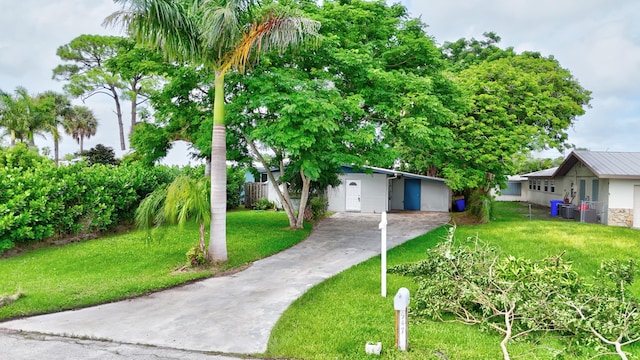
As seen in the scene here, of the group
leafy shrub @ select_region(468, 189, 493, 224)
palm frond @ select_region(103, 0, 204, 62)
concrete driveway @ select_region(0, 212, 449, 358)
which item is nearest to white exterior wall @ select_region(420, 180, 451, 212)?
leafy shrub @ select_region(468, 189, 493, 224)

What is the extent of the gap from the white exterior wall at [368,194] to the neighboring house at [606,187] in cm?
947

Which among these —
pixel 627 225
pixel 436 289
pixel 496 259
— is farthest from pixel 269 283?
pixel 627 225

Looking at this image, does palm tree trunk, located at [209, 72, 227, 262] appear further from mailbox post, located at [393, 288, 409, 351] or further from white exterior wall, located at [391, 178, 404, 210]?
white exterior wall, located at [391, 178, 404, 210]

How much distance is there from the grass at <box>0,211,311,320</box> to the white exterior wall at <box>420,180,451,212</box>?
11859 millimetres

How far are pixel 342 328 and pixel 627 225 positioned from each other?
17.3 meters

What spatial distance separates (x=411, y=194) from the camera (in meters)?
24.1

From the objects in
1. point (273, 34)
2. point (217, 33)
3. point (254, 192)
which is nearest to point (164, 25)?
point (217, 33)

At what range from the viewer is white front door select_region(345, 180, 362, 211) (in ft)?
72.3

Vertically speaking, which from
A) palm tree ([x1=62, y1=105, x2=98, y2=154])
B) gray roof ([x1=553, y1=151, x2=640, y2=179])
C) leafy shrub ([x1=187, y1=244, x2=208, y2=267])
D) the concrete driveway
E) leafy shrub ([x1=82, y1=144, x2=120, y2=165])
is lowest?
the concrete driveway

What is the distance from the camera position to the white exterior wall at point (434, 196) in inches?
913

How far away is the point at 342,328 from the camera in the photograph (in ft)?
17.7

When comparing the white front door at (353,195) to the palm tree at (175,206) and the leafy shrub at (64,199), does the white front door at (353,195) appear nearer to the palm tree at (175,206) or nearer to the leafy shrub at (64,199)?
the leafy shrub at (64,199)

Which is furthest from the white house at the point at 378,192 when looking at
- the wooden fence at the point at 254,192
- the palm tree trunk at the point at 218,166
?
the palm tree trunk at the point at 218,166

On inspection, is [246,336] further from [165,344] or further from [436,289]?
[436,289]
